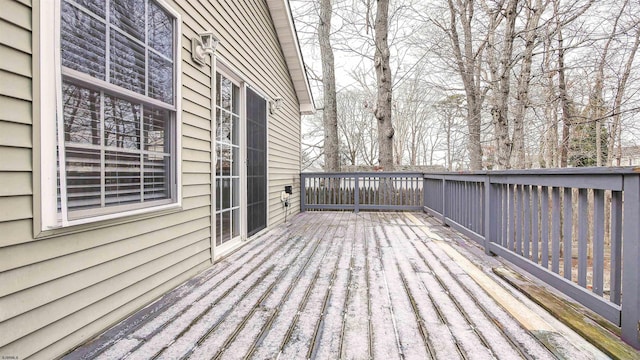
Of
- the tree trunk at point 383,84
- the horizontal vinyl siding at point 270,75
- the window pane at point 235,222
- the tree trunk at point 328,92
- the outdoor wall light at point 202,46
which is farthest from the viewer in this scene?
the tree trunk at point 328,92

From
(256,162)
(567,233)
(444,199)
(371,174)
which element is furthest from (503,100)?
(256,162)

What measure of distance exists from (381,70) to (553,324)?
727 centimetres

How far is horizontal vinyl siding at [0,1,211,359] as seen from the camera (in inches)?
51.9

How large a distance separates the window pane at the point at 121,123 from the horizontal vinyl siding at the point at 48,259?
1.44 feet

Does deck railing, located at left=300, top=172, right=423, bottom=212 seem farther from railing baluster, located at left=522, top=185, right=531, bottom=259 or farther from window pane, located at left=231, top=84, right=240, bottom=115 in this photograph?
railing baluster, located at left=522, top=185, right=531, bottom=259

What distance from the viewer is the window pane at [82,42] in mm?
1559

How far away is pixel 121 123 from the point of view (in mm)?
1964

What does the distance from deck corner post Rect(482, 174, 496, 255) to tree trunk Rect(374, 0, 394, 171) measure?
A: 4740mm

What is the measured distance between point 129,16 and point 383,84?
22.5 ft

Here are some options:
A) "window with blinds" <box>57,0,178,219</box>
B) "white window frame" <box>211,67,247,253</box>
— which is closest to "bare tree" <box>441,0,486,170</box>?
"white window frame" <box>211,67,247,253</box>

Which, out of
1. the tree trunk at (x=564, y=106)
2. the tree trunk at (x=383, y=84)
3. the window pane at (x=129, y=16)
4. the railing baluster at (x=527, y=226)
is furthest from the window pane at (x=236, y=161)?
the tree trunk at (x=564, y=106)

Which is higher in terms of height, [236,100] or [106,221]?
[236,100]

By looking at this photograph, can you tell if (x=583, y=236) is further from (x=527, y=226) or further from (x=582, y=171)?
(x=527, y=226)

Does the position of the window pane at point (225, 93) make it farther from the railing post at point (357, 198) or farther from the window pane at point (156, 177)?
the railing post at point (357, 198)
